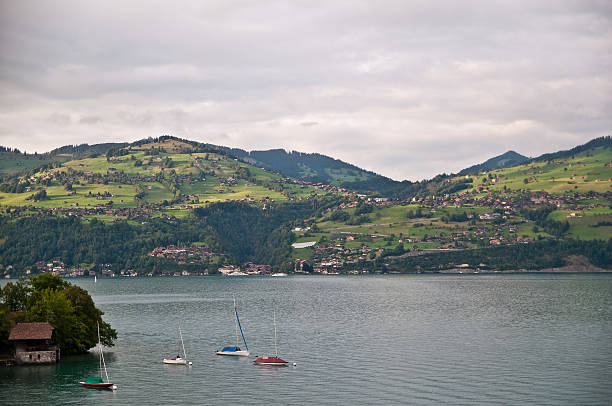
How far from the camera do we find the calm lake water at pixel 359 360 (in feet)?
222

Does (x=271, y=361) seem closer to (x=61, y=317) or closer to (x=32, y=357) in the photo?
(x=61, y=317)

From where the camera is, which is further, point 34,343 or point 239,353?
point 239,353

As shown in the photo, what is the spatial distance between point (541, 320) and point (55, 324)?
295 ft

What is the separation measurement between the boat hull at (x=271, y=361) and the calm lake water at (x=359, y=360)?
4.30ft

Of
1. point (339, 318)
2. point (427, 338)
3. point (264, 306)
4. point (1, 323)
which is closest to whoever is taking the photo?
point (1, 323)

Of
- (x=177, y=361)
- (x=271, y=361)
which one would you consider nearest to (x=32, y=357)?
(x=177, y=361)

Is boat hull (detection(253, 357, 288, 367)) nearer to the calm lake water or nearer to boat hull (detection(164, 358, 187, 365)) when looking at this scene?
the calm lake water

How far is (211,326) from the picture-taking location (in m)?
125

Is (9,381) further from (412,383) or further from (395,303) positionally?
(395,303)

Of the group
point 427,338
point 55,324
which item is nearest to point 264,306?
point 427,338

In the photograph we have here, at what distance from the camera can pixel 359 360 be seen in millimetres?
86000

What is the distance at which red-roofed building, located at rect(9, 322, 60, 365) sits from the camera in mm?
81312

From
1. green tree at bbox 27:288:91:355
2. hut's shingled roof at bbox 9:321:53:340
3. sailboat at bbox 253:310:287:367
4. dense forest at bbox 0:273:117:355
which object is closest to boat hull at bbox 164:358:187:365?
sailboat at bbox 253:310:287:367

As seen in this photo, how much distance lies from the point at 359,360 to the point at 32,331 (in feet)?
138
